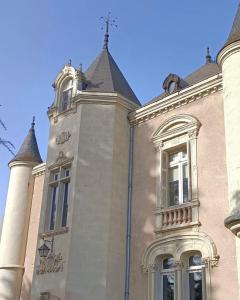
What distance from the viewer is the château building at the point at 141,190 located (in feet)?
38.2

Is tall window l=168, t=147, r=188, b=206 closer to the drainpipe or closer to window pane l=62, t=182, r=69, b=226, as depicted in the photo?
the drainpipe

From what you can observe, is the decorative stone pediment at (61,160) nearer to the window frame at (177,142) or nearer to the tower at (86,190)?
the tower at (86,190)

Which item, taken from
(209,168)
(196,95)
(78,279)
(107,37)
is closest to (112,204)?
(78,279)

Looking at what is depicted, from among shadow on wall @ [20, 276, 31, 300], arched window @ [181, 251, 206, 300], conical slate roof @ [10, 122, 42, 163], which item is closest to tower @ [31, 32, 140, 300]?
arched window @ [181, 251, 206, 300]

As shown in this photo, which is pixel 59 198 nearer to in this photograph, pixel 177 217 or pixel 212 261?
pixel 177 217

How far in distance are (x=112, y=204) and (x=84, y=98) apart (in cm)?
386

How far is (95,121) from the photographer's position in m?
15.1

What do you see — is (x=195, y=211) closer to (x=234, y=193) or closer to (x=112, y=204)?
(x=234, y=193)

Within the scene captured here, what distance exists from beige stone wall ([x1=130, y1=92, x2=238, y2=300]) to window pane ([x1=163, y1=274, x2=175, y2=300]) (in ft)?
1.80

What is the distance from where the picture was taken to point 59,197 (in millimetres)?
15000

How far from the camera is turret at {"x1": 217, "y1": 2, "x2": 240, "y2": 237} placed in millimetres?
10547

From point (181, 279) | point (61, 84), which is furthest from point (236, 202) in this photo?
point (61, 84)

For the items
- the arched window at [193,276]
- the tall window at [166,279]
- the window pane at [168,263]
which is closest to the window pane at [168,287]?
the tall window at [166,279]

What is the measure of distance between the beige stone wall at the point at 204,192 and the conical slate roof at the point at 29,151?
6.38 metres
